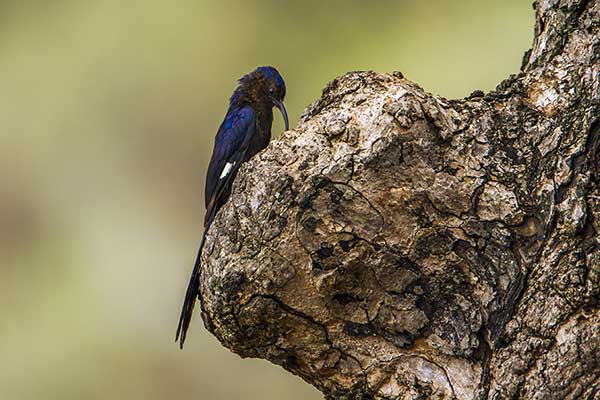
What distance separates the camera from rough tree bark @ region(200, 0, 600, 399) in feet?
5.98

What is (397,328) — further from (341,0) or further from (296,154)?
(341,0)

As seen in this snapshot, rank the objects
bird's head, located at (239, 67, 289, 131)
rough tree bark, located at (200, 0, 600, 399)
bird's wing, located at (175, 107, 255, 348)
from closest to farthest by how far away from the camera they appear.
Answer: rough tree bark, located at (200, 0, 600, 399), bird's wing, located at (175, 107, 255, 348), bird's head, located at (239, 67, 289, 131)

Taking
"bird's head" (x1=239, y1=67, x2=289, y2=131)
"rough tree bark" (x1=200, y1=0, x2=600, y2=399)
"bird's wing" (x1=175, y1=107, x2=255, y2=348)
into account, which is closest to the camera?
"rough tree bark" (x1=200, y1=0, x2=600, y2=399)

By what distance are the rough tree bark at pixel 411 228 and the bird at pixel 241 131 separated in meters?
0.80

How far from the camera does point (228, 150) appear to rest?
3350 millimetres

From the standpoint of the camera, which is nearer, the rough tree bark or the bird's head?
the rough tree bark

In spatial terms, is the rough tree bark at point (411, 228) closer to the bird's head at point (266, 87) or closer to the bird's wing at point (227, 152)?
the bird's wing at point (227, 152)

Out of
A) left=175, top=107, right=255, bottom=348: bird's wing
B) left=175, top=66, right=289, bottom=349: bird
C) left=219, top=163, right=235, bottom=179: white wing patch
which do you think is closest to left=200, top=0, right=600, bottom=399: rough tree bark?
left=175, top=66, right=289, bottom=349: bird

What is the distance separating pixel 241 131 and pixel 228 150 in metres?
0.14

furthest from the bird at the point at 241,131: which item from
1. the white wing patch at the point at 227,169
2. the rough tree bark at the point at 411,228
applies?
the rough tree bark at the point at 411,228

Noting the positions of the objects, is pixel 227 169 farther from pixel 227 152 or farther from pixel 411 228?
pixel 411 228

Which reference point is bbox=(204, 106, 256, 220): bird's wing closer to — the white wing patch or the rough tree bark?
the white wing patch

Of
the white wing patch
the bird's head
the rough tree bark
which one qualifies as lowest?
the rough tree bark

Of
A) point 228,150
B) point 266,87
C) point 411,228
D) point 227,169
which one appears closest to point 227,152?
point 228,150
